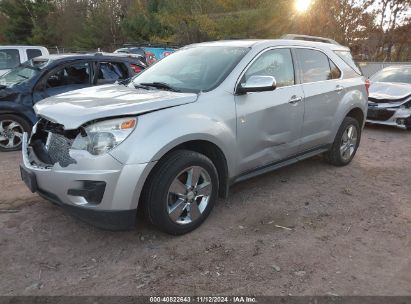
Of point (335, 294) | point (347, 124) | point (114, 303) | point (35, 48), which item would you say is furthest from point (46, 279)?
point (35, 48)

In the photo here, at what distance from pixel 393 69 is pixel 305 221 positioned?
309 inches

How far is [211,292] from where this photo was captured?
9.19ft

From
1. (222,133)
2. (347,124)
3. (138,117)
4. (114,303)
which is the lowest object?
(114,303)

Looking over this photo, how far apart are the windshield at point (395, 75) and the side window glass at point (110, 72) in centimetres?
654

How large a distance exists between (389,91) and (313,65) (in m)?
4.90

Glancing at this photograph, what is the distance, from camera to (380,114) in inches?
339

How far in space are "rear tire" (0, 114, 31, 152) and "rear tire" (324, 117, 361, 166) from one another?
4856 millimetres

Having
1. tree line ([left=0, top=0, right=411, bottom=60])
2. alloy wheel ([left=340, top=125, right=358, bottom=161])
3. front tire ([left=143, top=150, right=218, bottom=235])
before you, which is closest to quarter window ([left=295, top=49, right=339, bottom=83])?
alloy wheel ([left=340, top=125, right=358, bottom=161])

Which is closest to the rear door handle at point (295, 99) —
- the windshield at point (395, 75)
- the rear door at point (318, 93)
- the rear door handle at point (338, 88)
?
the rear door at point (318, 93)

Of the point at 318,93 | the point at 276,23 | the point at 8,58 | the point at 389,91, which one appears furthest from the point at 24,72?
the point at 276,23

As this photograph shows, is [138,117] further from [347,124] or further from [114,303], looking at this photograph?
[347,124]

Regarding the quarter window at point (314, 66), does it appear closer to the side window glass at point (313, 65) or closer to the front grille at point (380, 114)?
the side window glass at point (313, 65)

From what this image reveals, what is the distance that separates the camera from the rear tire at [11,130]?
247 inches

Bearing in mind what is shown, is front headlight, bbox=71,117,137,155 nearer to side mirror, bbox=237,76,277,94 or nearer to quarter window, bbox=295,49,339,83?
side mirror, bbox=237,76,277,94
